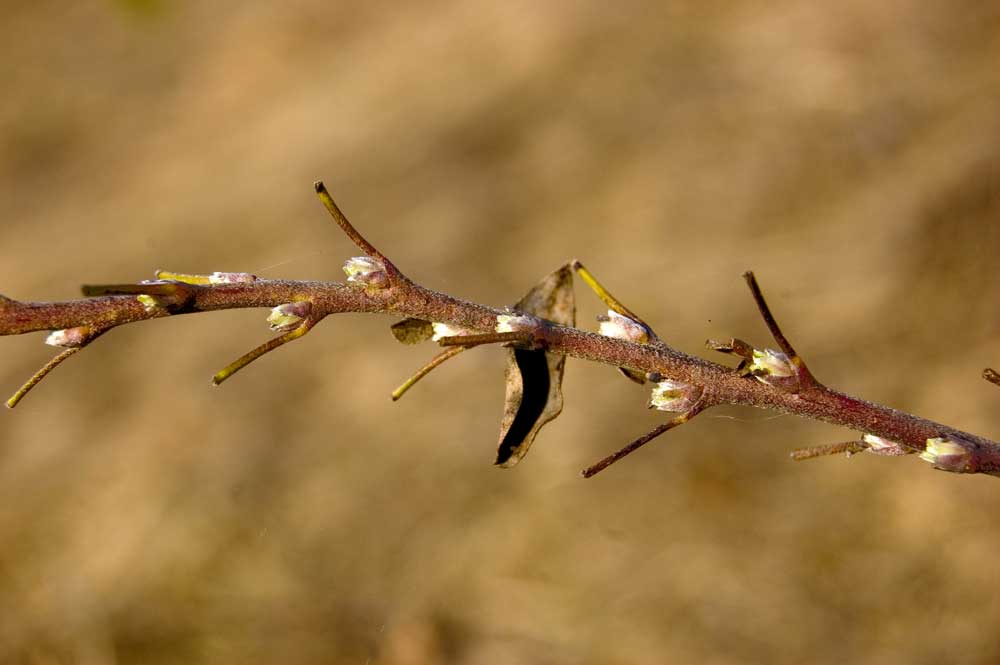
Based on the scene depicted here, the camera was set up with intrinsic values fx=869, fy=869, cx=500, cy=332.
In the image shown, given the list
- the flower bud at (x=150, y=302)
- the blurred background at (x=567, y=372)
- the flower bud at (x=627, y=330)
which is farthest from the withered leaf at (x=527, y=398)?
the blurred background at (x=567, y=372)

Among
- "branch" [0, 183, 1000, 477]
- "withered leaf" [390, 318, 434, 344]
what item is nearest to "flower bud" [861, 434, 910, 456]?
"branch" [0, 183, 1000, 477]

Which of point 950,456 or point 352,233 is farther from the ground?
point 352,233

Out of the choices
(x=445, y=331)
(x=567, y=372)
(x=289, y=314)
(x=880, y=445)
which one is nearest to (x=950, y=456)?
(x=880, y=445)

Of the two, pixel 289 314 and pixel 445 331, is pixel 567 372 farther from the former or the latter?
pixel 289 314

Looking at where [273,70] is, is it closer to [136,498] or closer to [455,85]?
[455,85]

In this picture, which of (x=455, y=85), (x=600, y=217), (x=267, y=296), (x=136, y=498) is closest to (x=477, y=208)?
(x=600, y=217)

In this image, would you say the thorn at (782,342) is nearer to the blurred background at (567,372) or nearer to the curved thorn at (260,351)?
the curved thorn at (260,351)

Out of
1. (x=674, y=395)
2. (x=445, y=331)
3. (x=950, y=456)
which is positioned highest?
(x=445, y=331)
